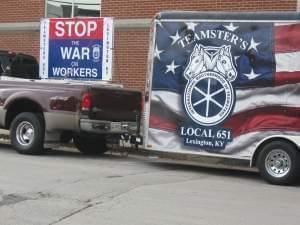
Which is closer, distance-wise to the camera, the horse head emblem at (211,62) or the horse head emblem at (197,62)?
the horse head emblem at (211,62)

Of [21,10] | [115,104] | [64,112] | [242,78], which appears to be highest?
[21,10]

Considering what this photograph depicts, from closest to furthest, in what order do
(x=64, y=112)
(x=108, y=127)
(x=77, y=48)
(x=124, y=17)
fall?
(x=64, y=112) < (x=108, y=127) < (x=77, y=48) < (x=124, y=17)

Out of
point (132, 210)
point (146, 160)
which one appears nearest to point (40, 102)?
point (146, 160)

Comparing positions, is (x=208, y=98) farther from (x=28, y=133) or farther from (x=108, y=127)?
(x=28, y=133)

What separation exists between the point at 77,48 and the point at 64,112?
7.95 ft

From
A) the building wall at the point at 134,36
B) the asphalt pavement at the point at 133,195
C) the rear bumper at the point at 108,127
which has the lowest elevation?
the asphalt pavement at the point at 133,195

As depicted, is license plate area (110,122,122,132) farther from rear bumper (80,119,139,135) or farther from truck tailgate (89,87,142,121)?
truck tailgate (89,87,142,121)

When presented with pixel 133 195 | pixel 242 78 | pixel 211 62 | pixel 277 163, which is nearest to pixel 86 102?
pixel 211 62

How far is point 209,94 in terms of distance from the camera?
11250mm

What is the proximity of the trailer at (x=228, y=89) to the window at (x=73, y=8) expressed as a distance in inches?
308

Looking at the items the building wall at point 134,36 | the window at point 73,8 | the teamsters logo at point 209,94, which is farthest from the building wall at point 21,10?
the teamsters logo at point 209,94

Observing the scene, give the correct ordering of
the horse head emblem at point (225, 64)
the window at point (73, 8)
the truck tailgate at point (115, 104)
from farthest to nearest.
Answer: the window at point (73, 8) → the truck tailgate at point (115, 104) → the horse head emblem at point (225, 64)

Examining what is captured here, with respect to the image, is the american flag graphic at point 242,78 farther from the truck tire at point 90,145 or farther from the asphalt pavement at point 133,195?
the truck tire at point 90,145

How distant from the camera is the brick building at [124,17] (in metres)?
16.7
